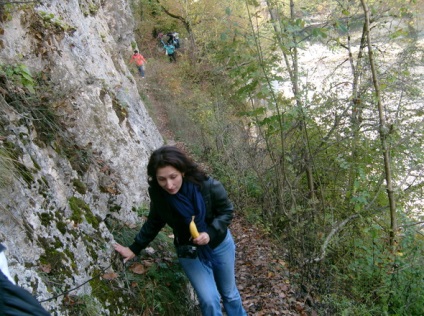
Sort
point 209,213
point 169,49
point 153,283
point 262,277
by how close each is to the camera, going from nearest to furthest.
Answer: point 209,213
point 153,283
point 262,277
point 169,49

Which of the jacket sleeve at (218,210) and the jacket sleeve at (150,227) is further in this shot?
the jacket sleeve at (150,227)

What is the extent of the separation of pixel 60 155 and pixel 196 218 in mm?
1635

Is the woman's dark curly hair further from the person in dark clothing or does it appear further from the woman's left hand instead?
the person in dark clothing

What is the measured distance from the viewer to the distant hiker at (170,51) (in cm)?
2388

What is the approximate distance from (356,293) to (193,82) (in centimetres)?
1816

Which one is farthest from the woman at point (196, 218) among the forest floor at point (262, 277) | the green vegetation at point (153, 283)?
the forest floor at point (262, 277)

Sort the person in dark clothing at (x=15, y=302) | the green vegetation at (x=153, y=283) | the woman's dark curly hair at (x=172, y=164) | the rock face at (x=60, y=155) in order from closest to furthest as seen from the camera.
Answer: the person in dark clothing at (x=15, y=302)
the rock face at (x=60, y=155)
the woman's dark curly hair at (x=172, y=164)
the green vegetation at (x=153, y=283)

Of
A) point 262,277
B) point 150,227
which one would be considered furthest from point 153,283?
point 262,277

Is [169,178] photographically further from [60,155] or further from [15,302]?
[15,302]

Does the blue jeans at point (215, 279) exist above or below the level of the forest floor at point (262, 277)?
above

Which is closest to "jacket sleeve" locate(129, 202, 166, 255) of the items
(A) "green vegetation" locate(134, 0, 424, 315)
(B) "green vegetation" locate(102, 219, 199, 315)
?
(B) "green vegetation" locate(102, 219, 199, 315)

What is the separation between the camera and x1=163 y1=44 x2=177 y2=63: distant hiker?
78.3ft

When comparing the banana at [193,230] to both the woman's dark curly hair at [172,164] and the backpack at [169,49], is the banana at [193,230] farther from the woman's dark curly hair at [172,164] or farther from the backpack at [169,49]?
the backpack at [169,49]

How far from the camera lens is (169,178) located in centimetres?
290
